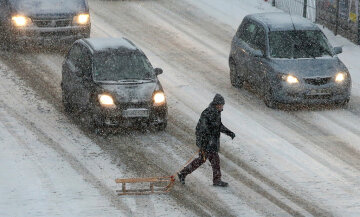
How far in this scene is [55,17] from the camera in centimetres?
2578

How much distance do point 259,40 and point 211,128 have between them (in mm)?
7169

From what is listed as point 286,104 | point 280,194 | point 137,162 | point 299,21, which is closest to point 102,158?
point 137,162

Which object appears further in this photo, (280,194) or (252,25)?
(252,25)

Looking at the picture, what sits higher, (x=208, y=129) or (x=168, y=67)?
(x=208, y=129)

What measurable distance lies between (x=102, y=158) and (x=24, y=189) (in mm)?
2205

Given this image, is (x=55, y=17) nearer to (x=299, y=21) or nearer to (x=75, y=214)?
(x=299, y=21)

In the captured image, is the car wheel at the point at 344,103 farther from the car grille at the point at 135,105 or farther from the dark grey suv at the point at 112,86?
the car grille at the point at 135,105

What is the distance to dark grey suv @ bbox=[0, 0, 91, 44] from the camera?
2577cm

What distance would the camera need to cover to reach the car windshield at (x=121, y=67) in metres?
19.8

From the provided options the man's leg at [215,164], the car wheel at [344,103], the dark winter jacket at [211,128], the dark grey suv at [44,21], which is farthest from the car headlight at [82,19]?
the man's leg at [215,164]

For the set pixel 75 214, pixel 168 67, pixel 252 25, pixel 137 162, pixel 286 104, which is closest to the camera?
pixel 75 214

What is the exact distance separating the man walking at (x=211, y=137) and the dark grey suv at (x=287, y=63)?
17.8 ft

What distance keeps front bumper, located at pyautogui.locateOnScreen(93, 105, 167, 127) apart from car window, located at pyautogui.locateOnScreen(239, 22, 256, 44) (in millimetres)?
4871

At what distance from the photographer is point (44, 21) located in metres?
25.8
